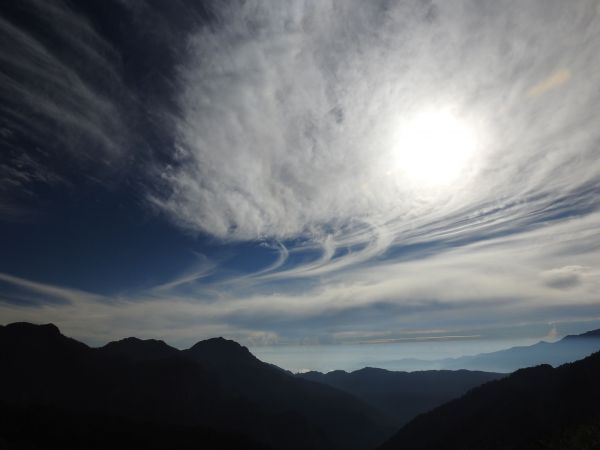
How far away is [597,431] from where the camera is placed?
58656 millimetres

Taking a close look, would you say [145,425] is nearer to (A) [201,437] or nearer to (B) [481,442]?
(A) [201,437]

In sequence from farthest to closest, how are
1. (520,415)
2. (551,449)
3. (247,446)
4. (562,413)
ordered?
(520,415) < (562,413) < (247,446) < (551,449)

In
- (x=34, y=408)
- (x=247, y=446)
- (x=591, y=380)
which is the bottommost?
(x=247, y=446)

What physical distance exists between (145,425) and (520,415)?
217 metres

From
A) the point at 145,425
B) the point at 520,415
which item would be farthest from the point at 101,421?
the point at 520,415

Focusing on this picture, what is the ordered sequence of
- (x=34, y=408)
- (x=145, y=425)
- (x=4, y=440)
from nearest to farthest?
(x=4, y=440), (x=34, y=408), (x=145, y=425)

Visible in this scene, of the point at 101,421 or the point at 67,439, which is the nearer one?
the point at 67,439

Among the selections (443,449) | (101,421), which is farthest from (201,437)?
(443,449)

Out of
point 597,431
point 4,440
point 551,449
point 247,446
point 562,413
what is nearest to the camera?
point 551,449

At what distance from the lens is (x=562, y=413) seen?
18162 cm

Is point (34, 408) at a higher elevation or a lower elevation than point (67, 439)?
higher

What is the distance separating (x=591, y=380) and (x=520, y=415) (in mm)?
45479

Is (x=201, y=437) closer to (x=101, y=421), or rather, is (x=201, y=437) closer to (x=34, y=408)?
(x=101, y=421)

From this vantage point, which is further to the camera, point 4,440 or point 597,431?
point 4,440
